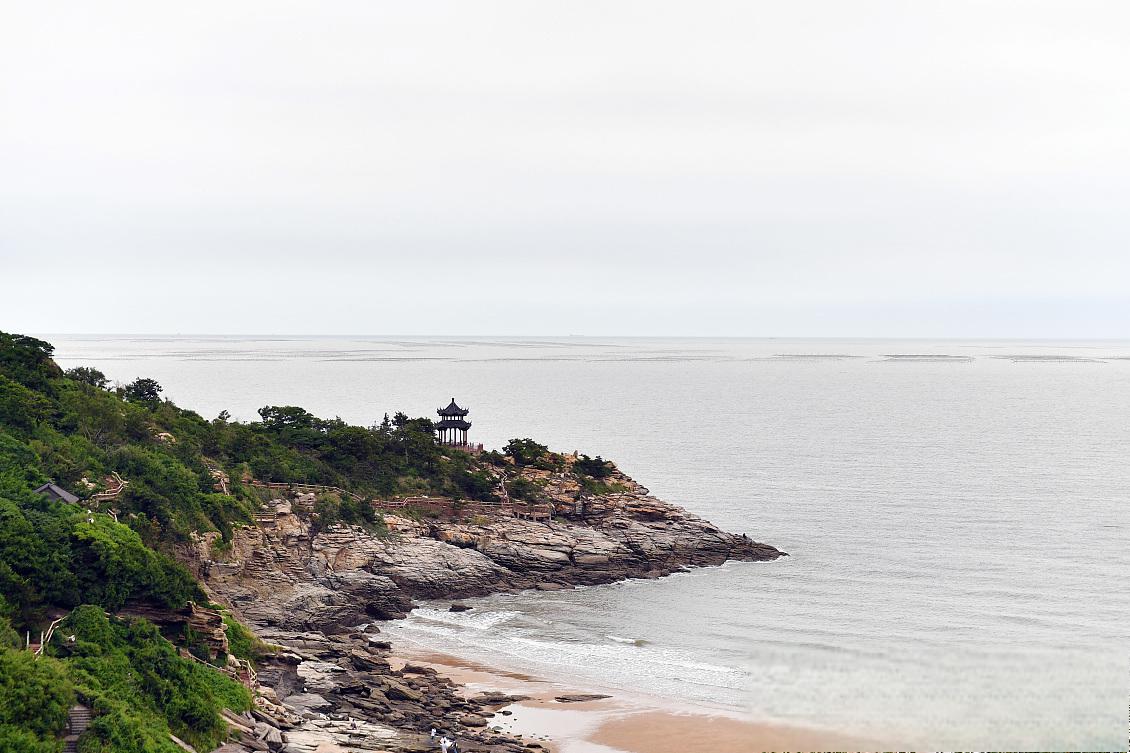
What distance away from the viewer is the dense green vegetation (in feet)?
95.3

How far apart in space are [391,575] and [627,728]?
20668 millimetres

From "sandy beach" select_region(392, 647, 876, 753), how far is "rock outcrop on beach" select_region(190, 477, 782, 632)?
11.2 meters

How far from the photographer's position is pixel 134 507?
147 ft

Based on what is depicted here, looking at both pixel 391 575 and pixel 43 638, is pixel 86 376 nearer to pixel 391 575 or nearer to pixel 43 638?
pixel 391 575

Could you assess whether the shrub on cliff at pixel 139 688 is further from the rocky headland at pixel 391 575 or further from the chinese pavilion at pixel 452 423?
the chinese pavilion at pixel 452 423

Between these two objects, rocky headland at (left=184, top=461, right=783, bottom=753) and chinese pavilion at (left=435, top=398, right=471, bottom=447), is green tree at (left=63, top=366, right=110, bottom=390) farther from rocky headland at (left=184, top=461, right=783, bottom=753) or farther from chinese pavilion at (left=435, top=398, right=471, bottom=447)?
chinese pavilion at (left=435, top=398, right=471, bottom=447)

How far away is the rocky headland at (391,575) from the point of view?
36469 millimetres

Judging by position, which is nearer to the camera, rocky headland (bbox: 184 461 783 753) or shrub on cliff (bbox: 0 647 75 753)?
shrub on cliff (bbox: 0 647 75 753)

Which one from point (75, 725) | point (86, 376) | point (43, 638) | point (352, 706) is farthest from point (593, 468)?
point (75, 725)

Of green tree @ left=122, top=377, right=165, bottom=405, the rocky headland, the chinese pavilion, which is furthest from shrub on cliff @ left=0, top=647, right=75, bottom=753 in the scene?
the chinese pavilion

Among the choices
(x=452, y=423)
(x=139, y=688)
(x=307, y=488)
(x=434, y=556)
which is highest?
(x=452, y=423)

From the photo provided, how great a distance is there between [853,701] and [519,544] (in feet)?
82.4

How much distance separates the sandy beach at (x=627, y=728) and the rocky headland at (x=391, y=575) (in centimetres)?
126

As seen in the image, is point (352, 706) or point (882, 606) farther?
point (882, 606)
